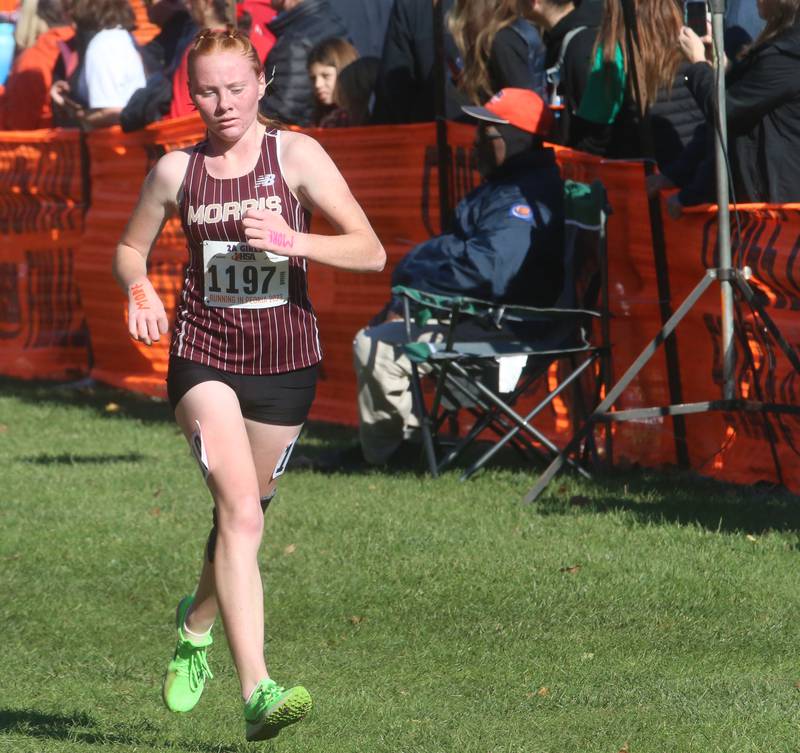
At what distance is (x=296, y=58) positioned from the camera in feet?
36.4

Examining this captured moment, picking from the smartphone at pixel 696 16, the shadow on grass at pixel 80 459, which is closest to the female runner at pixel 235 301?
the smartphone at pixel 696 16

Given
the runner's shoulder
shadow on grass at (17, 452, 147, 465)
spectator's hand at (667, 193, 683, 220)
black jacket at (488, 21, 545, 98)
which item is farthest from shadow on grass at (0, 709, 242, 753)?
black jacket at (488, 21, 545, 98)

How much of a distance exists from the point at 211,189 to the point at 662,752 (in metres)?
2.10

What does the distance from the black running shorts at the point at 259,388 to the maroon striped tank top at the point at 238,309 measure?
2cm

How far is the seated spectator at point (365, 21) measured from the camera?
12641 mm

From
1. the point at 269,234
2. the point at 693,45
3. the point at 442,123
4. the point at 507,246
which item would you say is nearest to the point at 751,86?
the point at 693,45

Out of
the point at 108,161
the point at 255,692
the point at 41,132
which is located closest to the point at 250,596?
the point at 255,692

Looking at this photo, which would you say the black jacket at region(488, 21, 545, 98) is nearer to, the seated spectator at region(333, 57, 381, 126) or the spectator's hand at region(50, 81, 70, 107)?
the seated spectator at region(333, 57, 381, 126)

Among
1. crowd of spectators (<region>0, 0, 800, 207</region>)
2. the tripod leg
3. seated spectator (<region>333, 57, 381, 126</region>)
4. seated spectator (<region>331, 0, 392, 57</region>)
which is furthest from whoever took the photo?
seated spectator (<region>331, 0, 392, 57</region>)

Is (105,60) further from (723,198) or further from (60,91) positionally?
(723,198)

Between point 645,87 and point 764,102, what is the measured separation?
896 mm

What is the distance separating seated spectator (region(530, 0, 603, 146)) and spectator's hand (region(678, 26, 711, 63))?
103 centimetres

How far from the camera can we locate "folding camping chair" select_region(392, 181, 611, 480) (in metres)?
8.51

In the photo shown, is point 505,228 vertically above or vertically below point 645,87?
below
